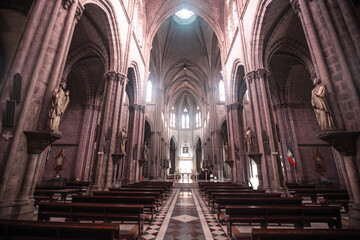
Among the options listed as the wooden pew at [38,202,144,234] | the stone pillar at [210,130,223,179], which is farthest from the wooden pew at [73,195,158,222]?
the stone pillar at [210,130,223,179]

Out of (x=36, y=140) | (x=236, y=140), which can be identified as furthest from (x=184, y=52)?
(x=36, y=140)

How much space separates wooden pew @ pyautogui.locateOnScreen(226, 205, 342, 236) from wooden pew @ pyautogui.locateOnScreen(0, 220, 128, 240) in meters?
2.37

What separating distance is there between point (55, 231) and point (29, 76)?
3.78 meters

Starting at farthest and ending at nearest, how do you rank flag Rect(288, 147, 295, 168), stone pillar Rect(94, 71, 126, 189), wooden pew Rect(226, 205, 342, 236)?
flag Rect(288, 147, 295, 168), stone pillar Rect(94, 71, 126, 189), wooden pew Rect(226, 205, 342, 236)

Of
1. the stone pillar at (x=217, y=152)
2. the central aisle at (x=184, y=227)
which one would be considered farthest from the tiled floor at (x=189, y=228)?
the stone pillar at (x=217, y=152)

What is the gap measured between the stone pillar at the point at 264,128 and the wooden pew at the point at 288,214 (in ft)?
14.6

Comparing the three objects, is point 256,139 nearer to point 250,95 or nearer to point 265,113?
point 265,113

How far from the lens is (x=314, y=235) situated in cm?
208

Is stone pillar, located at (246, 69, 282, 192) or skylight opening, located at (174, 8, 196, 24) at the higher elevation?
skylight opening, located at (174, 8, 196, 24)

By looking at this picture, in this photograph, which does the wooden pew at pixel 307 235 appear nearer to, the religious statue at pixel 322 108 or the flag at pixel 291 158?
the religious statue at pixel 322 108

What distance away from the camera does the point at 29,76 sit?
421 centimetres

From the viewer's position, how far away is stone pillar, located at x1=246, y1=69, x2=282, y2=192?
7969mm

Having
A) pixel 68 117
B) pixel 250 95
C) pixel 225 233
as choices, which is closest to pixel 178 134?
pixel 68 117

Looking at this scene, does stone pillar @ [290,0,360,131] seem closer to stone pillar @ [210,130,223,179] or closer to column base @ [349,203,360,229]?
column base @ [349,203,360,229]
